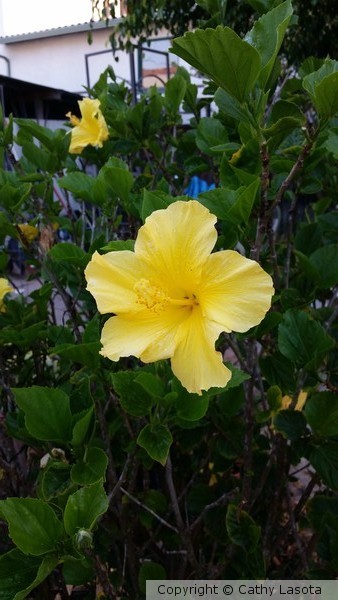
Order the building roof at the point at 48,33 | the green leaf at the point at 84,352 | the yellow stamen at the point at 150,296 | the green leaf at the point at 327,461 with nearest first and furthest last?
1. the yellow stamen at the point at 150,296
2. the green leaf at the point at 84,352
3. the green leaf at the point at 327,461
4. the building roof at the point at 48,33

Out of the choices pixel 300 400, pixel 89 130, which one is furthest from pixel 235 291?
pixel 89 130

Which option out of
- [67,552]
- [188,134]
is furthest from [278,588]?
[188,134]

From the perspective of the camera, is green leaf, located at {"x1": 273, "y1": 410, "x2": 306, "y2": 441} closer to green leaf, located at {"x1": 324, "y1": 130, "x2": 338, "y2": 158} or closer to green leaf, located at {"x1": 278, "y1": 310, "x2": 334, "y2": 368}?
green leaf, located at {"x1": 278, "y1": 310, "x2": 334, "y2": 368}

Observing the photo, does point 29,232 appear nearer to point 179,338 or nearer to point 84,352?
point 84,352

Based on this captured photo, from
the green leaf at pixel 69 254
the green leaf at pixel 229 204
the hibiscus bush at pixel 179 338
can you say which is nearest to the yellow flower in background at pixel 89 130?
the hibiscus bush at pixel 179 338

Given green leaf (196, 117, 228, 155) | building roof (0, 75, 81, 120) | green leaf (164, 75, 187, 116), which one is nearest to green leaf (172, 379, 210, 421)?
green leaf (196, 117, 228, 155)

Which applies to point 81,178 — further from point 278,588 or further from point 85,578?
point 278,588

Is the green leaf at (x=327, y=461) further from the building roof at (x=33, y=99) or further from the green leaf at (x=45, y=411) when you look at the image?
the building roof at (x=33, y=99)
